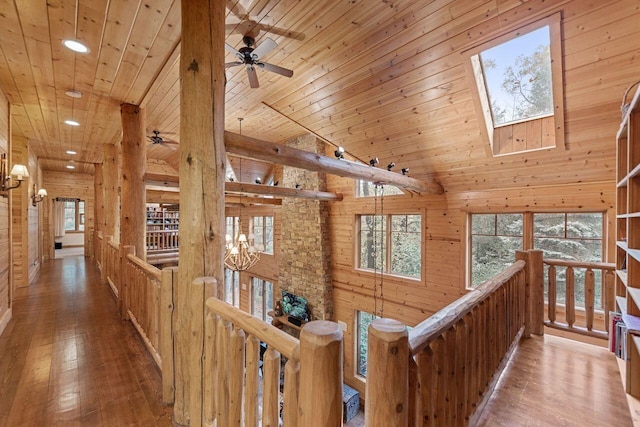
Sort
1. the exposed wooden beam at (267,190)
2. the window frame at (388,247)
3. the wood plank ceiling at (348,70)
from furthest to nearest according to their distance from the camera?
the window frame at (388,247), the exposed wooden beam at (267,190), the wood plank ceiling at (348,70)

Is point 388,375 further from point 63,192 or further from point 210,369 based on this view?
point 63,192

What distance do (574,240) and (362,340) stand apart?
14.7 feet

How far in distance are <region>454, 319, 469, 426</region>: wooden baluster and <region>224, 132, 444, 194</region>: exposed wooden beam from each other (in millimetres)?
1823

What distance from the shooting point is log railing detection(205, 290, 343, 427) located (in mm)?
874

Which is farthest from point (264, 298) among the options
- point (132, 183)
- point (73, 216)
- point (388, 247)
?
point (73, 216)

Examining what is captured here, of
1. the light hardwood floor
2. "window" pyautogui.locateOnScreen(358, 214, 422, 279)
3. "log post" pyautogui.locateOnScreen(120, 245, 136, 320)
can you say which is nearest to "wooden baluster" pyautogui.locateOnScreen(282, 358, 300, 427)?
the light hardwood floor

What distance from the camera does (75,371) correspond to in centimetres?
240

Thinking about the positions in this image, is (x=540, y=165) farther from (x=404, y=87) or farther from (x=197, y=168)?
(x=197, y=168)

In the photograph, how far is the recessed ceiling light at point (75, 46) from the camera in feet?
8.23

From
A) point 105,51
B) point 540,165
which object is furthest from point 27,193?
point 540,165

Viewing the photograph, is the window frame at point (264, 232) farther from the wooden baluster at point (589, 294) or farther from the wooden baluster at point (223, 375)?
the wooden baluster at point (223, 375)

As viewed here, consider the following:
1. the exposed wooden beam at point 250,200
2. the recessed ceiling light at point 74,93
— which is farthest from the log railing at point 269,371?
the exposed wooden beam at point 250,200

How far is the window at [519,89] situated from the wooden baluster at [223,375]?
364cm

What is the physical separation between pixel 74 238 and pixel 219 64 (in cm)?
1417
